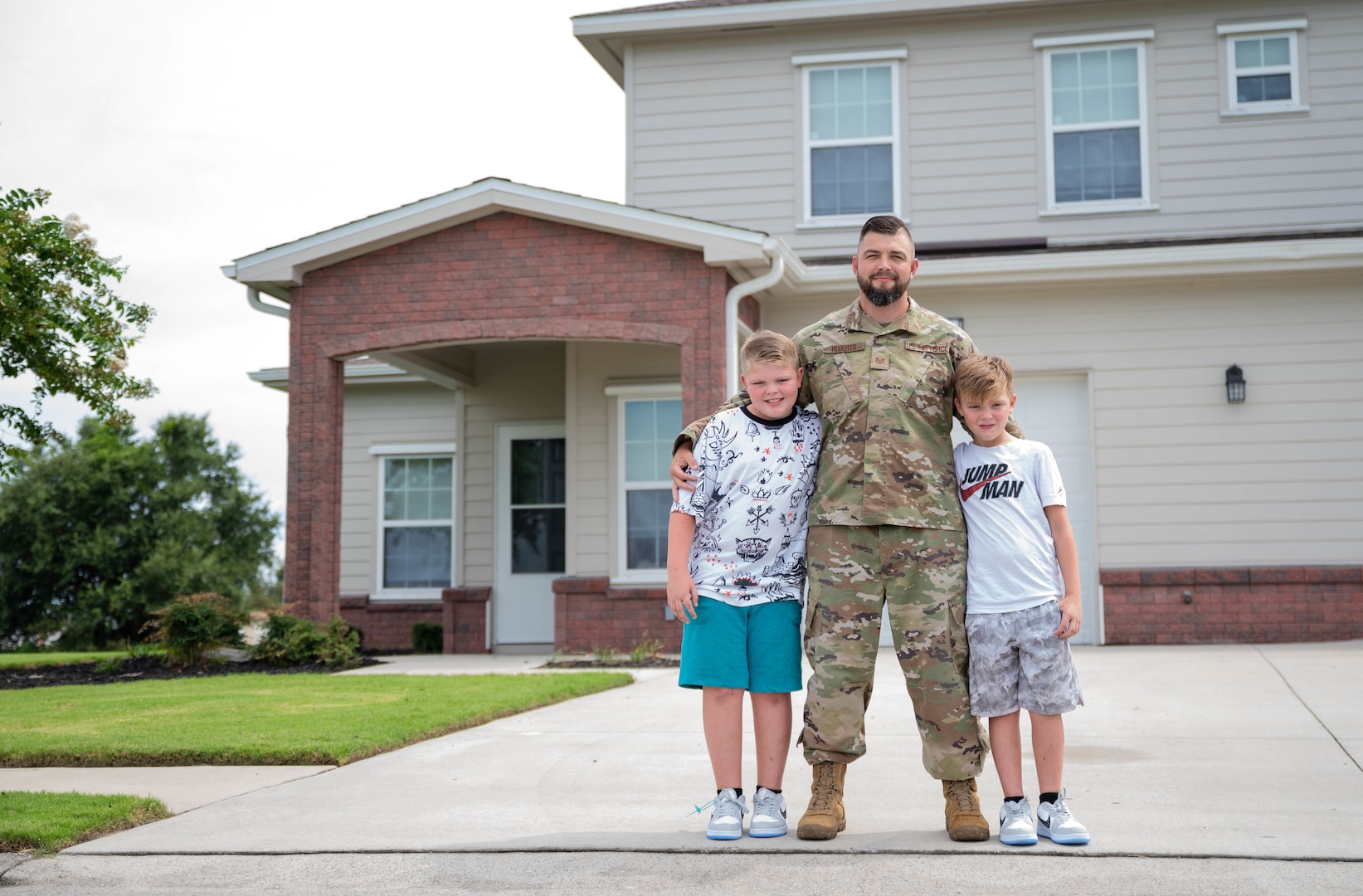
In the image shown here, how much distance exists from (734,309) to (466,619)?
16.0 feet

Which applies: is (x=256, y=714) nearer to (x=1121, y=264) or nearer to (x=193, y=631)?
(x=193, y=631)

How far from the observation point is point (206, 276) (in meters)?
10.8

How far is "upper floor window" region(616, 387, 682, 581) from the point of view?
11031mm

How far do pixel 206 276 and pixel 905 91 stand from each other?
6.95 metres

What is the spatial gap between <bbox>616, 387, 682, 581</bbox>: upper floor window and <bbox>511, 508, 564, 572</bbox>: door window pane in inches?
63.3

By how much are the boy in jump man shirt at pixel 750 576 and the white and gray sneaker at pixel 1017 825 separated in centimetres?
68

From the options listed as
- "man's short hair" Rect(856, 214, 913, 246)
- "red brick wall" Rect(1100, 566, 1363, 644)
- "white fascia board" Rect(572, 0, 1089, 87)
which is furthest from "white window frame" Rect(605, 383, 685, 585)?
"man's short hair" Rect(856, 214, 913, 246)

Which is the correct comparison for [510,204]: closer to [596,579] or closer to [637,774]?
[596,579]

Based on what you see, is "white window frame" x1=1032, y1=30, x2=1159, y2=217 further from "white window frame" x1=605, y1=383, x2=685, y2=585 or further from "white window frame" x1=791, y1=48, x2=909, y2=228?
"white window frame" x1=605, y1=383, x2=685, y2=585

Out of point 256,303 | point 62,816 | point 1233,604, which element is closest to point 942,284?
point 1233,604

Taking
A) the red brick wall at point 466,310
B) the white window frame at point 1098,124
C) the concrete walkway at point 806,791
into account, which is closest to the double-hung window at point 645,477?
the red brick wall at point 466,310

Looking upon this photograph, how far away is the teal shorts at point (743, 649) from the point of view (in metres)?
3.79

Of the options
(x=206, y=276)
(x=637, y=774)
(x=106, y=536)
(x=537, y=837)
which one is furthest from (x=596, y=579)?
(x=106, y=536)

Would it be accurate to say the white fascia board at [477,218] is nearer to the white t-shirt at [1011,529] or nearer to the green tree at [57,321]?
the green tree at [57,321]
